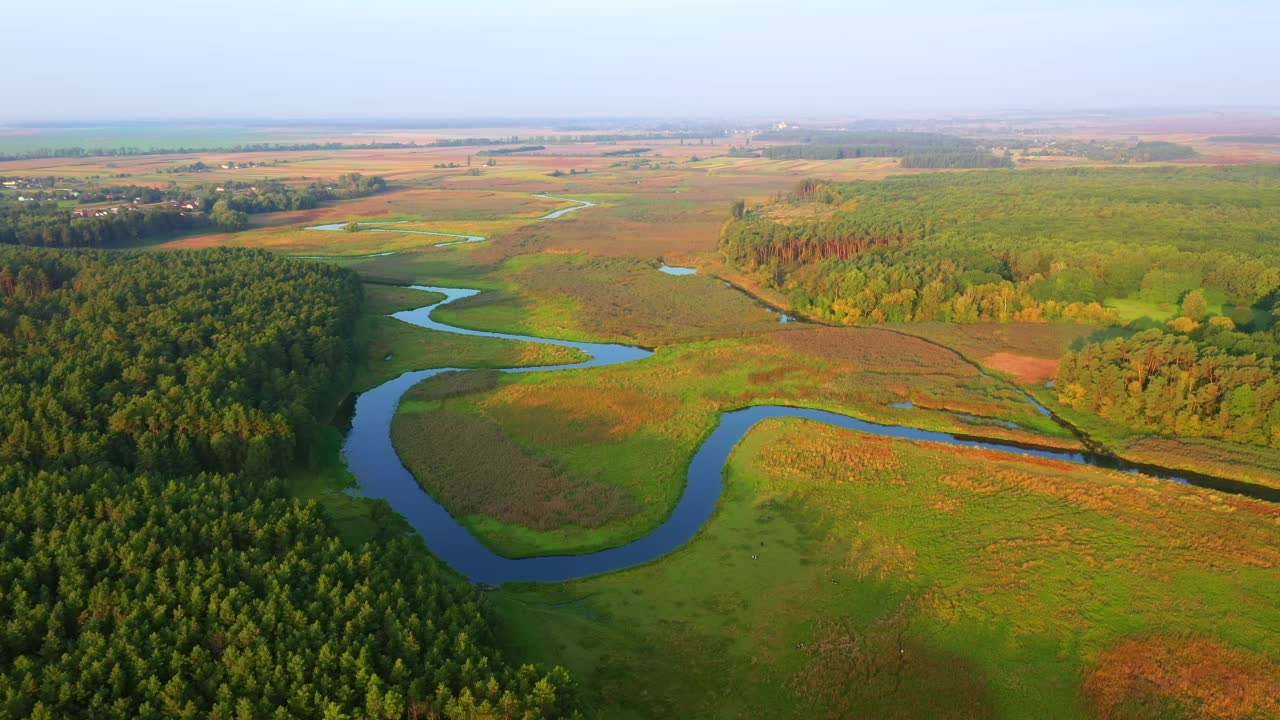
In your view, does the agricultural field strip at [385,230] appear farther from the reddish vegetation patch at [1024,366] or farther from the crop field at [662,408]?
the reddish vegetation patch at [1024,366]

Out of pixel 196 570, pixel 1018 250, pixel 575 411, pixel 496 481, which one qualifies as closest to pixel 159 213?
pixel 575 411

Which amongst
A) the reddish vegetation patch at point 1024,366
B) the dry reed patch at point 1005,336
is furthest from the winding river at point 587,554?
the dry reed patch at point 1005,336

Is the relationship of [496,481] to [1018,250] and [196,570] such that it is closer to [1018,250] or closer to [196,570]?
[196,570]

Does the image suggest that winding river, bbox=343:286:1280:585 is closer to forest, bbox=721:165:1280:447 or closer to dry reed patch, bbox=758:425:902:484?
dry reed patch, bbox=758:425:902:484

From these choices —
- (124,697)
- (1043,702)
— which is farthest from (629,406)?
(124,697)

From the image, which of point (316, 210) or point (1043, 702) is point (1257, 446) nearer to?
point (1043, 702)

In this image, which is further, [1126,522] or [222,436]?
[222,436]

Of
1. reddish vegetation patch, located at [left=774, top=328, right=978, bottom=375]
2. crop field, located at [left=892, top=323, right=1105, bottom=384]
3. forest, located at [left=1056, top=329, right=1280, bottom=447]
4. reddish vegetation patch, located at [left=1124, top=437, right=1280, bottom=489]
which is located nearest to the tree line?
reddish vegetation patch, located at [left=774, top=328, right=978, bottom=375]
